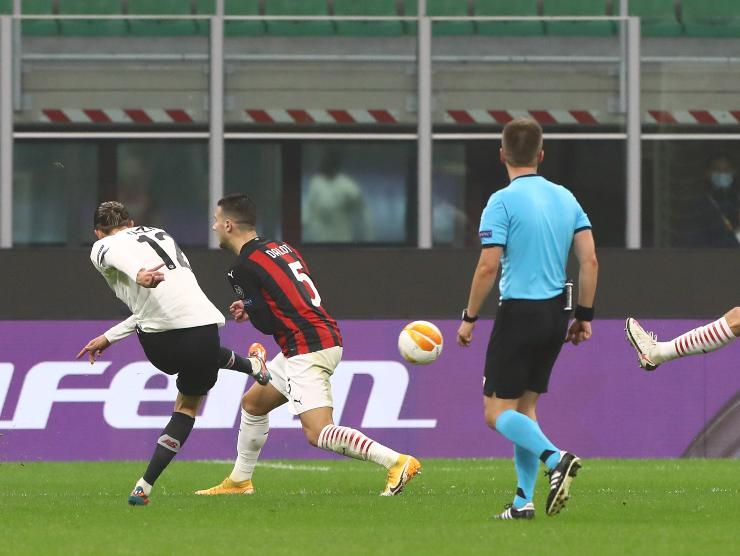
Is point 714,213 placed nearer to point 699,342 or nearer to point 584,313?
point 699,342

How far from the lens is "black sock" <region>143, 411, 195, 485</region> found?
941 centimetres

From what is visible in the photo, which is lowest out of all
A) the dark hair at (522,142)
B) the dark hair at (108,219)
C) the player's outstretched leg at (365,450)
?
the player's outstretched leg at (365,450)

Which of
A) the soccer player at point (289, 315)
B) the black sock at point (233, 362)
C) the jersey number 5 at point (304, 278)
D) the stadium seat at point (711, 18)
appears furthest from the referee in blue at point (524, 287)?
the stadium seat at point (711, 18)

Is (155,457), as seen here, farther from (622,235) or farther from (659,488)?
(622,235)

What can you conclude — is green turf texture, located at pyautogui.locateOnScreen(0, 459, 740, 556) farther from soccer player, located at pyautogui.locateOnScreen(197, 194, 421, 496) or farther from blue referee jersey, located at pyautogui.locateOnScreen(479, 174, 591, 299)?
blue referee jersey, located at pyautogui.locateOnScreen(479, 174, 591, 299)

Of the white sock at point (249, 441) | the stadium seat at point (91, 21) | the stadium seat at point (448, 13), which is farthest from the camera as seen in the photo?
the stadium seat at point (448, 13)

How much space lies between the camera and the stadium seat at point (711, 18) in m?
15.1

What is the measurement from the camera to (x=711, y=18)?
49.6 feet

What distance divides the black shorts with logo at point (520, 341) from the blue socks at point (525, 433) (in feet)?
0.43

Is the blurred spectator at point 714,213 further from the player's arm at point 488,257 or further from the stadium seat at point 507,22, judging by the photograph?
the player's arm at point 488,257

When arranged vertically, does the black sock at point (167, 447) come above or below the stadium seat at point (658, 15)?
below

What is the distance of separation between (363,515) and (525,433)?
3.80 ft

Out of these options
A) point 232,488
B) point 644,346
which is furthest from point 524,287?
point 232,488

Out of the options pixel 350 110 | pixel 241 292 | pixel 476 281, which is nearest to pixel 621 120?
pixel 350 110
